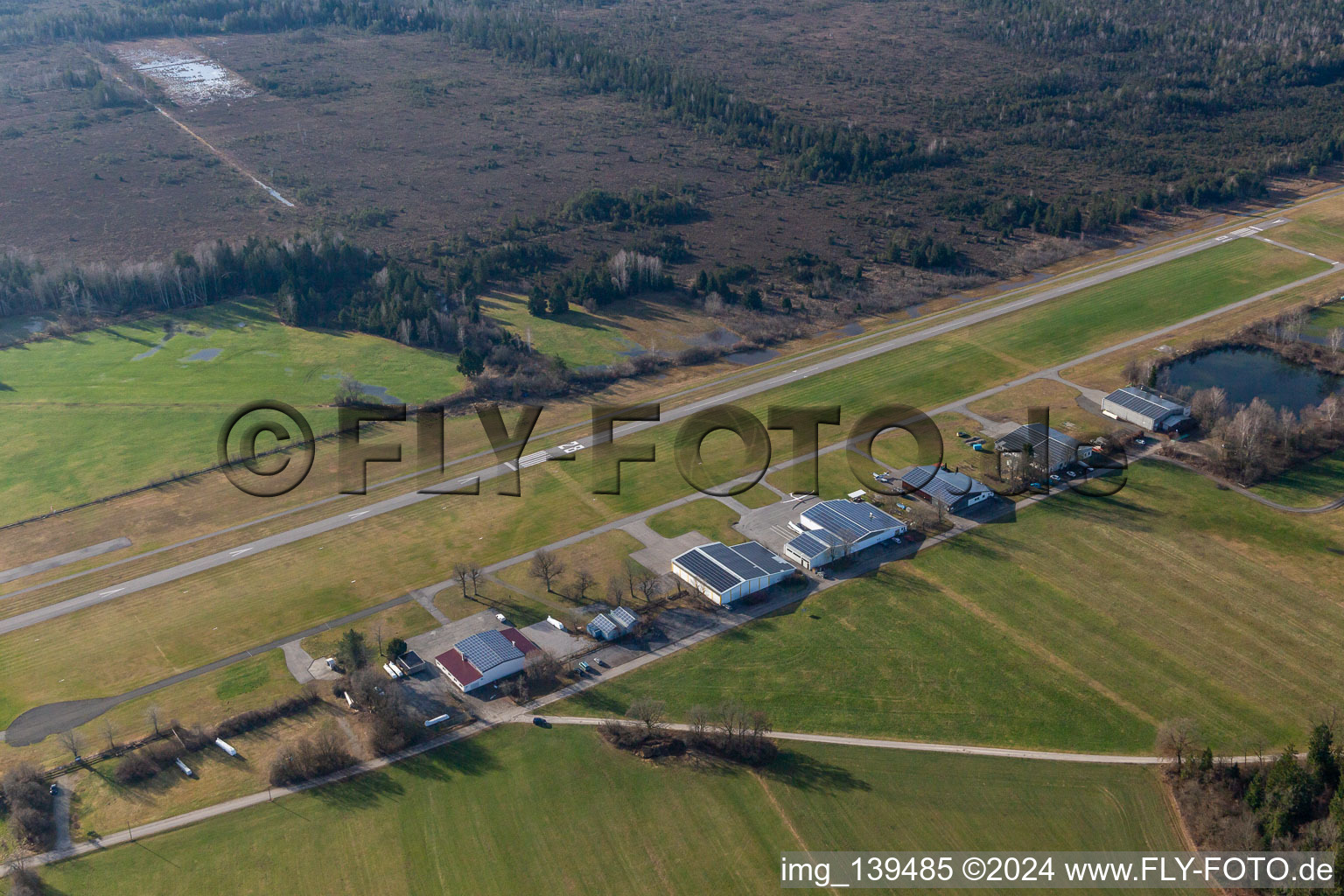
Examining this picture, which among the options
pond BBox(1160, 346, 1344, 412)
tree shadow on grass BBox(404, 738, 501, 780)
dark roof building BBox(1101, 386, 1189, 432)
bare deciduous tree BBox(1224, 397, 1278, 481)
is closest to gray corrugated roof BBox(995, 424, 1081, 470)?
dark roof building BBox(1101, 386, 1189, 432)

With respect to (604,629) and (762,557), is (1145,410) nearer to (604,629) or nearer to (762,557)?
(762,557)

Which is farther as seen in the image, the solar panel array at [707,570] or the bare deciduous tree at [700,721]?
the solar panel array at [707,570]

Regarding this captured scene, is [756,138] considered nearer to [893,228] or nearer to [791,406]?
[893,228]

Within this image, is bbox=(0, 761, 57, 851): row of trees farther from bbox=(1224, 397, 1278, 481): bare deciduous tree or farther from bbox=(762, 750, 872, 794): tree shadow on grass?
bbox=(1224, 397, 1278, 481): bare deciduous tree

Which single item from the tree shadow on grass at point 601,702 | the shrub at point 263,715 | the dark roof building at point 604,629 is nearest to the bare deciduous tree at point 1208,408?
the dark roof building at point 604,629

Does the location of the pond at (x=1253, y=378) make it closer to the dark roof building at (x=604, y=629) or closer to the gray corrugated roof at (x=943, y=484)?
the gray corrugated roof at (x=943, y=484)

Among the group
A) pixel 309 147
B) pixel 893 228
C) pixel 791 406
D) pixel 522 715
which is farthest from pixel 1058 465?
pixel 309 147

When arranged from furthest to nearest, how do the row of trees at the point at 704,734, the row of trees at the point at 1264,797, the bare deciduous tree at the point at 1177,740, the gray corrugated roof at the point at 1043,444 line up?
the gray corrugated roof at the point at 1043,444, the row of trees at the point at 704,734, the bare deciduous tree at the point at 1177,740, the row of trees at the point at 1264,797

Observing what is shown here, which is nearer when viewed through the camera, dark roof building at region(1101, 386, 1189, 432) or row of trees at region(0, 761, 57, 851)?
row of trees at region(0, 761, 57, 851)
